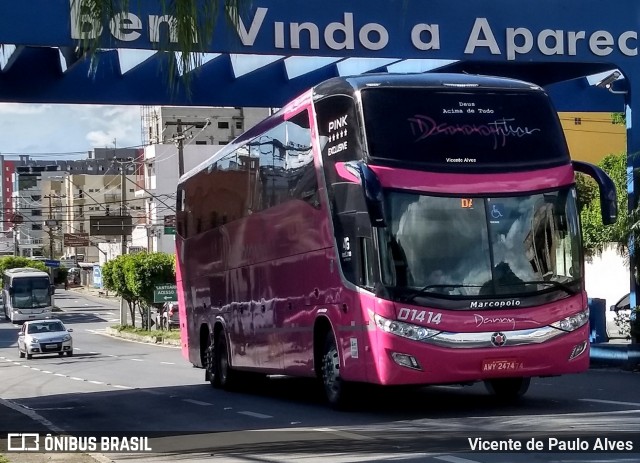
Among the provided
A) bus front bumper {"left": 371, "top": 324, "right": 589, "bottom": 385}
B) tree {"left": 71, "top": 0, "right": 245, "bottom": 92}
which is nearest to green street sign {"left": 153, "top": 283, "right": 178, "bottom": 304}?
bus front bumper {"left": 371, "top": 324, "right": 589, "bottom": 385}

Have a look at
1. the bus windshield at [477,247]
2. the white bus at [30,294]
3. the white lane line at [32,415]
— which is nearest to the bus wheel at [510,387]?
the bus windshield at [477,247]

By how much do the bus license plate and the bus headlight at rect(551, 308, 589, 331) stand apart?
2.23ft

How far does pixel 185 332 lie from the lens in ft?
84.3

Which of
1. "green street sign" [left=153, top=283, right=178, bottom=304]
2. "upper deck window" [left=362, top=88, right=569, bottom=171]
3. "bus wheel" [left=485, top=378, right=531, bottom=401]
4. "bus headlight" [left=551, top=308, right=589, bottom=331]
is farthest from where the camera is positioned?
"green street sign" [left=153, top=283, right=178, bottom=304]

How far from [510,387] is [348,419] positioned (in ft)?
9.25

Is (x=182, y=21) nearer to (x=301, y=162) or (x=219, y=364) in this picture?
(x=301, y=162)

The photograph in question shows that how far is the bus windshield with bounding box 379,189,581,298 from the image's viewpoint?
1366cm

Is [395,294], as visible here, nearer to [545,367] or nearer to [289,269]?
[545,367]

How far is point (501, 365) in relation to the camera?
13594mm

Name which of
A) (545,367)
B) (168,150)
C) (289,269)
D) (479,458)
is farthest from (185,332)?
(168,150)

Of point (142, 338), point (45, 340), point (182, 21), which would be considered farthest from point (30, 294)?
point (182, 21)

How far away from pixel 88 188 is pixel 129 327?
263ft

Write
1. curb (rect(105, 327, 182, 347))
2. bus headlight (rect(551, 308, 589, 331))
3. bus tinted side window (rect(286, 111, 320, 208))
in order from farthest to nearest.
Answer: curb (rect(105, 327, 182, 347)) < bus tinted side window (rect(286, 111, 320, 208)) < bus headlight (rect(551, 308, 589, 331))

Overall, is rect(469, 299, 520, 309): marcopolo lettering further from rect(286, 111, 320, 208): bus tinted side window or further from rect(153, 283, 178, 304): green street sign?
rect(153, 283, 178, 304): green street sign
